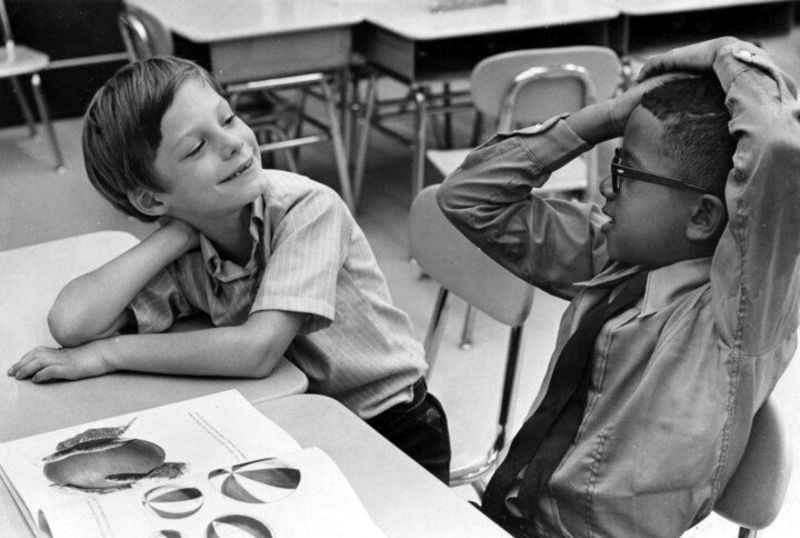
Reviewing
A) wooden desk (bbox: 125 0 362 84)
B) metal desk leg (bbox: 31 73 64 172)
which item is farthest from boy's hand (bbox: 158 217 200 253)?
metal desk leg (bbox: 31 73 64 172)

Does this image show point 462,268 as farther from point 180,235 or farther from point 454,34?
point 454,34

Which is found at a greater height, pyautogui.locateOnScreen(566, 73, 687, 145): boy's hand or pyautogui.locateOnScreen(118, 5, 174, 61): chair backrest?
pyautogui.locateOnScreen(566, 73, 687, 145): boy's hand

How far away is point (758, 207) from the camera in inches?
41.4

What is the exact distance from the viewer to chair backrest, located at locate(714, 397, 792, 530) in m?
1.21

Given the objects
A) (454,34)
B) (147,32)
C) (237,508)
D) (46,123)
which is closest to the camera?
(237,508)

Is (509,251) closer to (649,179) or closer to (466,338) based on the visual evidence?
(649,179)

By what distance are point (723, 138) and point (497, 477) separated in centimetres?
48

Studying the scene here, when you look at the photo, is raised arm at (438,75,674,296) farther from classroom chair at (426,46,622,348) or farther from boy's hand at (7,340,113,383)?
classroom chair at (426,46,622,348)

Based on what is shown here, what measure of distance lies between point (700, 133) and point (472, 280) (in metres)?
0.60

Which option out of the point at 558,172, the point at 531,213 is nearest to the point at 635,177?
the point at 531,213

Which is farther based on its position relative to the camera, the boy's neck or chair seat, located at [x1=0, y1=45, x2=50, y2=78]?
chair seat, located at [x1=0, y1=45, x2=50, y2=78]

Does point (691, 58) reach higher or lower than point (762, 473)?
higher

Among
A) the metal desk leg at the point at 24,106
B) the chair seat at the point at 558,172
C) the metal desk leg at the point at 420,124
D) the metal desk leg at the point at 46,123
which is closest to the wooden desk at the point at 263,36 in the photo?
the metal desk leg at the point at 420,124

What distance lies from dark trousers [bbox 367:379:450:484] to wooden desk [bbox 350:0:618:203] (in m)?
2.01
